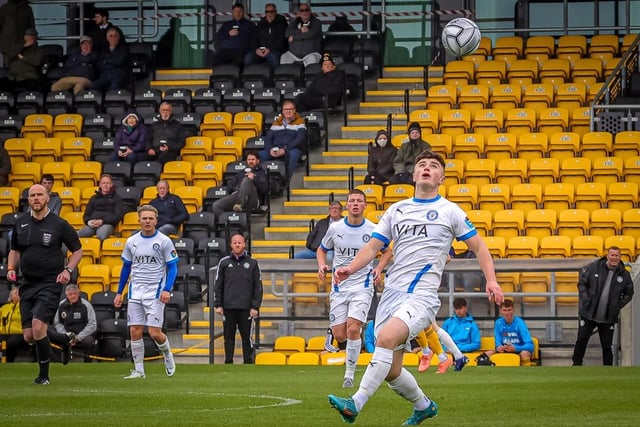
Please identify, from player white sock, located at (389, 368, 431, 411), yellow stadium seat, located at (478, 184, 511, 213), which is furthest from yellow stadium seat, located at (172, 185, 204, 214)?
player white sock, located at (389, 368, 431, 411)

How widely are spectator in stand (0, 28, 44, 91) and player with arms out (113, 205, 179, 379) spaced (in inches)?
585

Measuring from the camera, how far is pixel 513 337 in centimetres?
2116

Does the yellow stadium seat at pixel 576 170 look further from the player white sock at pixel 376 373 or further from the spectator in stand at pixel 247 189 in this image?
the player white sock at pixel 376 373

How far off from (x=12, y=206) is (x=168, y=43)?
6983 mm

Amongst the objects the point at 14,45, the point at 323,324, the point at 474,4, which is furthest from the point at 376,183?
the point at 14,45

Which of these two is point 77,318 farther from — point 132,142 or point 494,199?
point 494,199

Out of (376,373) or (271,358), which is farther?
(271,358)

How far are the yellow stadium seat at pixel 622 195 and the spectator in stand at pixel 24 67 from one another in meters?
13.9

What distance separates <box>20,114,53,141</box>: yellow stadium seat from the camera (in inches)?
1154

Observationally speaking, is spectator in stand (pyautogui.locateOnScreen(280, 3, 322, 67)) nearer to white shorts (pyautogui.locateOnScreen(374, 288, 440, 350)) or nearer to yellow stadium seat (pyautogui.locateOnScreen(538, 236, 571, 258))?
yellow stadium seat (pyautogui.locateOnScreen(538, 236, 571, 258))

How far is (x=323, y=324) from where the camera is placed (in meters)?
22.0

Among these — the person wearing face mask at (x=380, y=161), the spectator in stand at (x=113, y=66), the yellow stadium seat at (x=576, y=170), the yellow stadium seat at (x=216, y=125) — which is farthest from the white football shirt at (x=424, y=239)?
the spectator in stand at (x=113, y=66)

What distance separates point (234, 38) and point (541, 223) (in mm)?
9765

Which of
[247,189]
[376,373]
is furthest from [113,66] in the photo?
[376,373]
